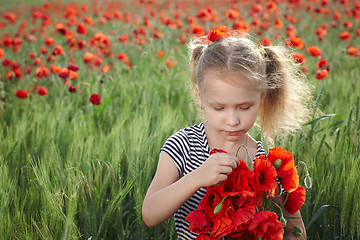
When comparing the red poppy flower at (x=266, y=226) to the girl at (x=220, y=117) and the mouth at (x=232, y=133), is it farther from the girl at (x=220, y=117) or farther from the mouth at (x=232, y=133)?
the mouth at (x=232, y=133)

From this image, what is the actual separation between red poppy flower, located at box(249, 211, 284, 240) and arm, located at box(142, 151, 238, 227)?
0.35 ft

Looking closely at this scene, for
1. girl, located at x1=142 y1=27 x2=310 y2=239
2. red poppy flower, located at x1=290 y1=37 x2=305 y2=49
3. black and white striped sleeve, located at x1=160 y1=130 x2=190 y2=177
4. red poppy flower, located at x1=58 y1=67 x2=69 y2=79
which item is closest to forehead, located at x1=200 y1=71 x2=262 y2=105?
girl, located at x1=142 y1=27 x2=310 y2=239

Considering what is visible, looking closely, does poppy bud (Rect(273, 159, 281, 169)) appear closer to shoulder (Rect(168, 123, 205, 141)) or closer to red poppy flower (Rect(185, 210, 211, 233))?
red poppy flower (Rect(185, 210, 211, 233))

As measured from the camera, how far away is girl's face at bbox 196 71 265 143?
3.45 ft

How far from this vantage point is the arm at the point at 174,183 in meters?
0.86

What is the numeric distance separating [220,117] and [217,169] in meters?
0.23

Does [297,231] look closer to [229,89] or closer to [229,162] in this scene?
[229,162]

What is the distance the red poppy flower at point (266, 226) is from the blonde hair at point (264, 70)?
401 millimetres

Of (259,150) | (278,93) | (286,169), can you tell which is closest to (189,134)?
(259,150)

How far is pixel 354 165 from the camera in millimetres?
1271

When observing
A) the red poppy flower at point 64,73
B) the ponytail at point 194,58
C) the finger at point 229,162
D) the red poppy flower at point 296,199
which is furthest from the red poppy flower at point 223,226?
the red poppy flower at point 64,73

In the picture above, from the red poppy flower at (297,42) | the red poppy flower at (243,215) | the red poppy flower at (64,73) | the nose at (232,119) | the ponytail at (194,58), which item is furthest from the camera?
the red poppy flower at (64,73)

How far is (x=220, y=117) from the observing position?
106 cm

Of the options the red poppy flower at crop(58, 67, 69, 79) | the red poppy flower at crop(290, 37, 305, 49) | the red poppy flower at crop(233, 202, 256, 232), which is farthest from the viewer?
the red poppy flower at crop(58, 67, 69, 79)
